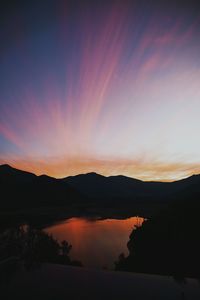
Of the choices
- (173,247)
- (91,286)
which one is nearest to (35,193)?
(173,247)

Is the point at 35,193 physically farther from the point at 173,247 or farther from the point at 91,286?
the point at 91,286

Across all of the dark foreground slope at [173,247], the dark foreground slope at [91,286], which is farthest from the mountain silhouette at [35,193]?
the dark foreground slope at [91,286]

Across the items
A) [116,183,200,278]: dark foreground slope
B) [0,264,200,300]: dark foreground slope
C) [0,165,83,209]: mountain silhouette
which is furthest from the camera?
[0,165,83,209]: mountain silhouette

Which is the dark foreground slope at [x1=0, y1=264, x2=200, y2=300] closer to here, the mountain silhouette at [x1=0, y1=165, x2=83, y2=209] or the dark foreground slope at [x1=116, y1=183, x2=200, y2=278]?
the dark foreground slope at [x1=116, y1=183, x2=200, y2=278]

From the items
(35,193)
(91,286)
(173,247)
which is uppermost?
(35,193)

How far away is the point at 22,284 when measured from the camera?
2648mm

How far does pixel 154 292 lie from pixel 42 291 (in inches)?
49.8

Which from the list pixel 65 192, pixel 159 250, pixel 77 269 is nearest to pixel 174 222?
pixel 159 250

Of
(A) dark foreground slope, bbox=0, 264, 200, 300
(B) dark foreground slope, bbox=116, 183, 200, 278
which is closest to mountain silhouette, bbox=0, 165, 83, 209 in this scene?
(B) dark foreground slope, bbox=116, 183, 200, 278

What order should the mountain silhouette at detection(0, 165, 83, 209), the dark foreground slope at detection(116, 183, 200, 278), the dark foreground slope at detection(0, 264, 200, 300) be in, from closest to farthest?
the dark foreground slope at detection(0, 264, 200, 300), the dark foreground slope at detection(116, 183, 200, 278), the mountain silhouette at detection(0, 165, 83, 209)

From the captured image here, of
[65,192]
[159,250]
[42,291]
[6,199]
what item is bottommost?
[159,250]

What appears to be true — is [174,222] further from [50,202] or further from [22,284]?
[50,202]

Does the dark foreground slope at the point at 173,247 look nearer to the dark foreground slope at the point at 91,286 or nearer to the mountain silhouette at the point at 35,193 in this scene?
the dark foreground slope at the point at 91,286

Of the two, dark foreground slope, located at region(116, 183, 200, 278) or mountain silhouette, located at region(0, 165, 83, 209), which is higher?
mountain silhouette, located at region(0, 165, 83, 209)
